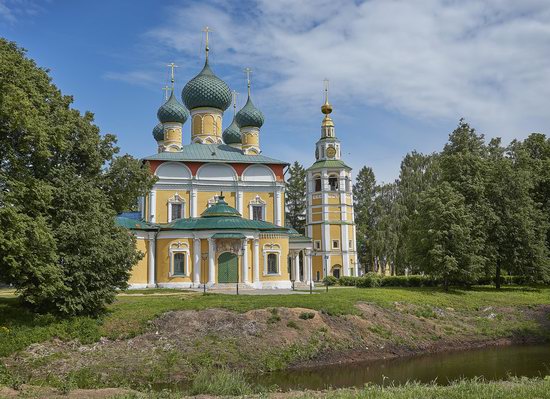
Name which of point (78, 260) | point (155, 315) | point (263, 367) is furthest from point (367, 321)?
point (78, 260)

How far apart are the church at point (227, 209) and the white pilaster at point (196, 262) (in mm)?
52

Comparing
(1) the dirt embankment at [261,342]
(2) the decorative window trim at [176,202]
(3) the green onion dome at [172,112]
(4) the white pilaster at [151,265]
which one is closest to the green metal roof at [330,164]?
(3) the green onion dome at [172,112]

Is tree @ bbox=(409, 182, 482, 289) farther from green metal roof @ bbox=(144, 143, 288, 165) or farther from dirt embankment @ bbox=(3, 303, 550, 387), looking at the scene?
green metal roof @ bbox=(144, 143, 288, 165)

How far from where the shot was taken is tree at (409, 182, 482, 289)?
28.1 metres

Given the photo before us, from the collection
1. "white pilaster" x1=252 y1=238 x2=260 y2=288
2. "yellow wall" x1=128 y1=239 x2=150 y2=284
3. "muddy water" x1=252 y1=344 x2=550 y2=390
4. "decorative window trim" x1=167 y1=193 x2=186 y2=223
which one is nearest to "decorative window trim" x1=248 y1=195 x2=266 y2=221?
"decorative window trim" x1=167 y1=193 x2=186 y2=223

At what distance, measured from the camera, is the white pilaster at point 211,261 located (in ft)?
95.9

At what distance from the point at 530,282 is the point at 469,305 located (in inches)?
391

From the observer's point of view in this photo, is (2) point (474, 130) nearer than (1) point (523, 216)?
No

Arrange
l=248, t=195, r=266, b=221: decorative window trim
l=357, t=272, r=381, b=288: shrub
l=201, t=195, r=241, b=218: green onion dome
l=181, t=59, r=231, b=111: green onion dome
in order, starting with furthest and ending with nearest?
l=181, t=59, r=231, b=111: green onion dome → l=248, t=195, r=266, b=221: decorative window trim → l=357, t=272, r=381, b=288: shrub → l=201, t=195, r=241, b=218: green onion dome

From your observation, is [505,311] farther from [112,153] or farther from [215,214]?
[112,153]

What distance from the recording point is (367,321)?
20.7 metres

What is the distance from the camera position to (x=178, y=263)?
98.6 ft

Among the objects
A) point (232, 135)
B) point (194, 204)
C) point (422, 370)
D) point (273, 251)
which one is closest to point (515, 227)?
point (273, 251)

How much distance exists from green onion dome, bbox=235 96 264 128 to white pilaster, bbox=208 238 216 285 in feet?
44.7
